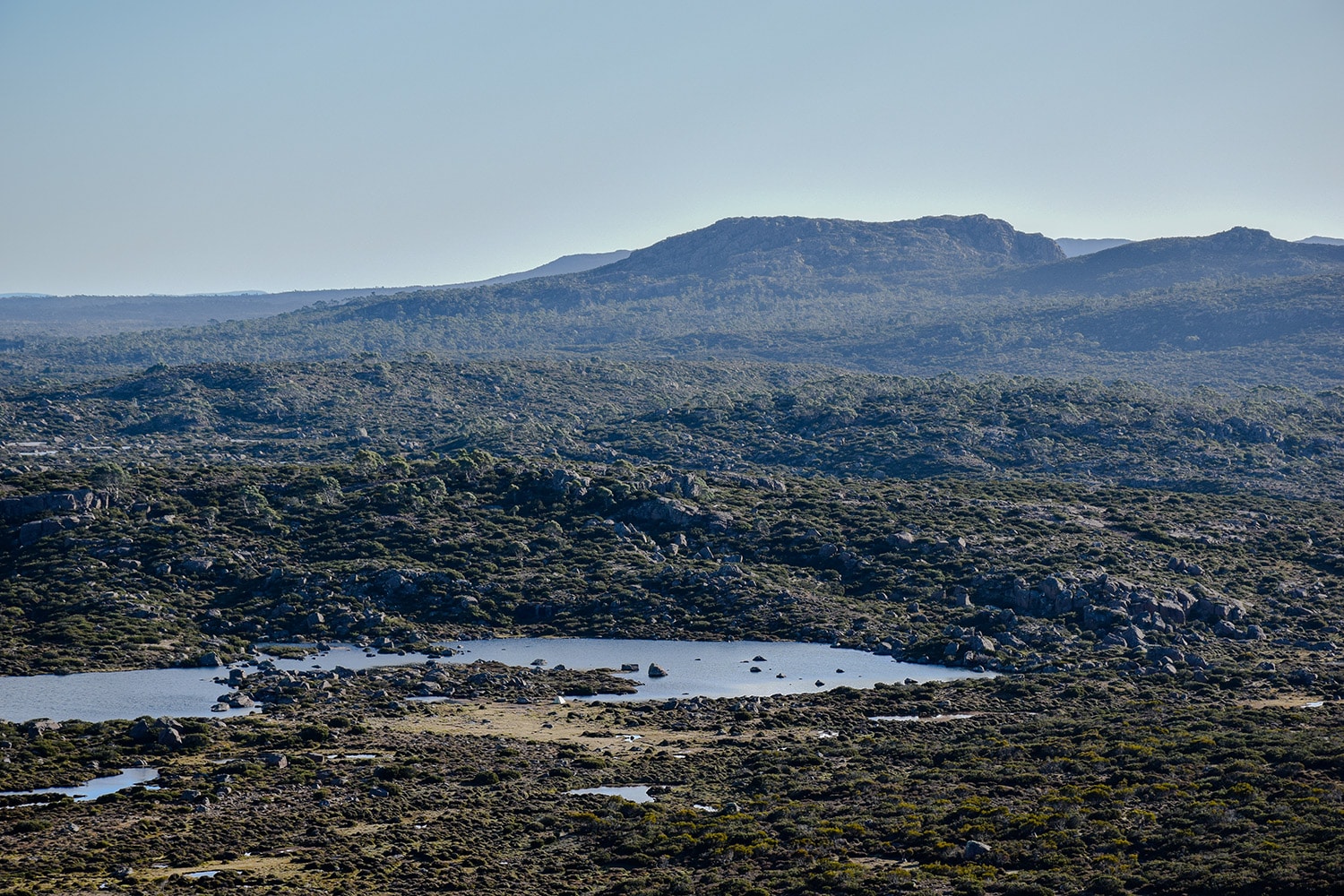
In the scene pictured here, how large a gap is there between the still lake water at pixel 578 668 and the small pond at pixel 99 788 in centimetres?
1026

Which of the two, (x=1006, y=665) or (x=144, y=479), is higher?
(x=144, y=479)

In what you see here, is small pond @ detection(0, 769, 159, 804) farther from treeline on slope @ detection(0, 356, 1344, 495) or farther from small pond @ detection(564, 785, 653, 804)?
treeline on slope @ detection(0, 356, 1344, 495)

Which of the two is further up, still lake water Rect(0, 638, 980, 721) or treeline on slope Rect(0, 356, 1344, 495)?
treeline on slope Rect(0, 356, 1344, 495)

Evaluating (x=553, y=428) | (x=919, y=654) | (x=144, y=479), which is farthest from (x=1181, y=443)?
(x=144, y=479)

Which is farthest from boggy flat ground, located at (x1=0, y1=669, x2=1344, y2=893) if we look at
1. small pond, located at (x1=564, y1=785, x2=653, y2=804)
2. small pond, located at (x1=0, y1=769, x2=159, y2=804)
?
small pond, located at (x1=0, y1=769, x2=159, y2=804)

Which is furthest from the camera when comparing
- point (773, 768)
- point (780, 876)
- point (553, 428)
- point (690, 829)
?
point (553, 428)

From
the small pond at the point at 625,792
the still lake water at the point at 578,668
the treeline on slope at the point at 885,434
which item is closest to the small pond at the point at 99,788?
the still lake water at the point at 578,668

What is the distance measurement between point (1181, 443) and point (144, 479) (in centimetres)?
10857

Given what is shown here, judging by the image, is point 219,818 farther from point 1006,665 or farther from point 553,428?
point 553,428

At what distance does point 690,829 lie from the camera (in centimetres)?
4819

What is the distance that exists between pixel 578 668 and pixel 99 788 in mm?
30511

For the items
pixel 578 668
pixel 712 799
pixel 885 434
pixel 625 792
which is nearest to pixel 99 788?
pixel 625 792

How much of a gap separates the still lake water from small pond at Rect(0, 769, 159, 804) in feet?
33.6

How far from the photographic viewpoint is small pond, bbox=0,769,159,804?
51.8 m
